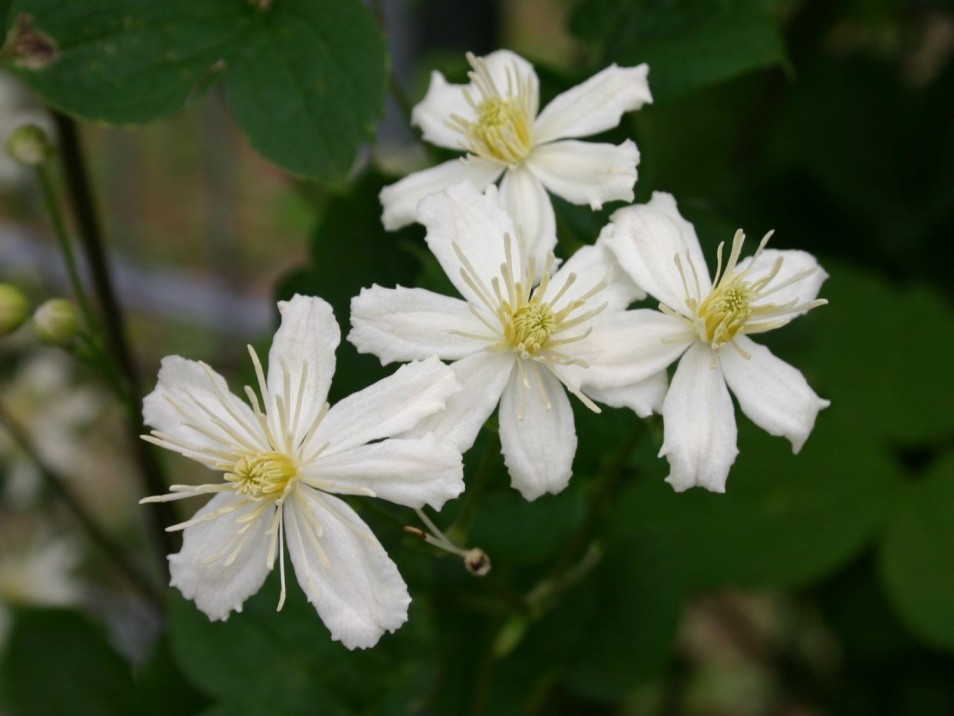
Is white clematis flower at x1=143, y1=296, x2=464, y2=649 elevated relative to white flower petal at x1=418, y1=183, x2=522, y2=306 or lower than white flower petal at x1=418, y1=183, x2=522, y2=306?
lower

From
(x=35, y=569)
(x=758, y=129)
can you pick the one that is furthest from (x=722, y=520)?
(x=35, y=569)

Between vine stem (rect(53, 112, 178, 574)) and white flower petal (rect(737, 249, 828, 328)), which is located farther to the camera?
vine stem (rect(53, 112, 178, 574))

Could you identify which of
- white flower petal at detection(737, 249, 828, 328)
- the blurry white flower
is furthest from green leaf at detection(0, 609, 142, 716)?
white flower petal at detection(737, 249, 828, 328)

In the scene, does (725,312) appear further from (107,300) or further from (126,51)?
(107,300)

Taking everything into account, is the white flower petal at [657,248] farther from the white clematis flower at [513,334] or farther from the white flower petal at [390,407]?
the white flower petal at [390,407]

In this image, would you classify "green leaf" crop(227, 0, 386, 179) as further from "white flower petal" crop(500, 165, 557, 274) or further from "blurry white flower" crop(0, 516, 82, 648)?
"blurry white flower" crop(0, 516, 82, 648)

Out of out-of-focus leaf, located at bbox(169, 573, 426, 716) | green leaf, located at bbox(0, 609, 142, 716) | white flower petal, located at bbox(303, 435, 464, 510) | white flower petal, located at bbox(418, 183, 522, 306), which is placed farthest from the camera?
green leaf, located at bbox(0, 609, 142, 716)

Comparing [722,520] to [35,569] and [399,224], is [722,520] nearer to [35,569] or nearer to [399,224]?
[399,224]
